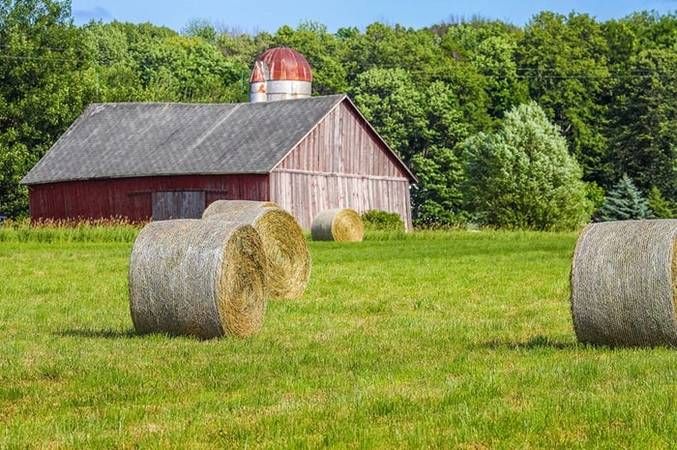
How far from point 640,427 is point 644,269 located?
430 cm

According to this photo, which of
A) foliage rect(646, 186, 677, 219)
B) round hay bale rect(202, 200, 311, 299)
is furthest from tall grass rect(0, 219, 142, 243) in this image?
foliage rect(646, 186, 677, 219)

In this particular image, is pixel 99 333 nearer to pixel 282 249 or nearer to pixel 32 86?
pixel 282 249

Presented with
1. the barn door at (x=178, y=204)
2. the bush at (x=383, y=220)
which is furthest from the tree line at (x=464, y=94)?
the bush at (x=383, y=220)

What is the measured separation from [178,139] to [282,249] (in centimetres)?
3725

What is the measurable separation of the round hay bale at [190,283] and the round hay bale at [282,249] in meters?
6.28

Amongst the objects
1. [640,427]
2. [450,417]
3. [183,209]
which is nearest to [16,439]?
[450,417]

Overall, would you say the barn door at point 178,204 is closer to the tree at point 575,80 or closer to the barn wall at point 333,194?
the barn wall at point 333,194

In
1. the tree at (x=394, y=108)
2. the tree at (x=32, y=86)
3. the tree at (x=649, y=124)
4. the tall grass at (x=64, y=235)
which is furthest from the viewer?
the tree at (x=394, y=108)

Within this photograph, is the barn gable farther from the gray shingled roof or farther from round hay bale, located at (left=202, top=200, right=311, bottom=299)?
round hay bale, located at (left=202, top=200, right=311, bottom=299)

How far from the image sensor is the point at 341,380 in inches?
480

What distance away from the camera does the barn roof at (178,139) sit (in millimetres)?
57719

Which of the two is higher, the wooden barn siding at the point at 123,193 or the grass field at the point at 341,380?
the wooden barn siding at the point at 123,193

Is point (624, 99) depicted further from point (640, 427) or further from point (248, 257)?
point (640, 427)

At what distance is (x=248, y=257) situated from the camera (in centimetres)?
1702
